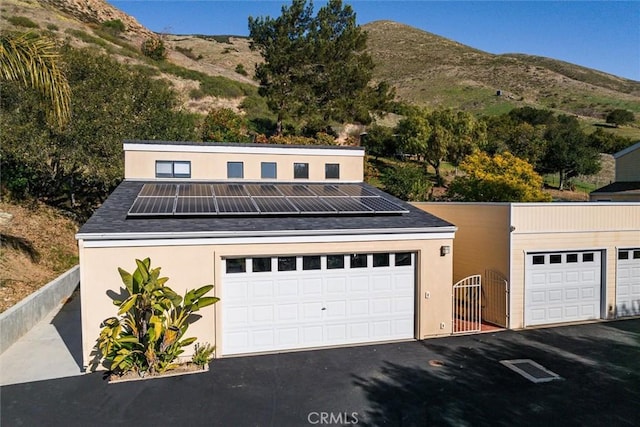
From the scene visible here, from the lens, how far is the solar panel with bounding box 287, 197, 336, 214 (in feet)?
39.3

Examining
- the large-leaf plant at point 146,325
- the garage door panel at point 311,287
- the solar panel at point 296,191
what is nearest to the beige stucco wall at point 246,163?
the solar panel at point 296,191

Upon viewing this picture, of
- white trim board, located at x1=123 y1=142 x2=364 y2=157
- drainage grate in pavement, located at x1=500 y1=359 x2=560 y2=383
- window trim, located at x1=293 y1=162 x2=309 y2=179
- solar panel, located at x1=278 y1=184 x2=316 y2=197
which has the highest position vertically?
white trim board, located at x1=123 y1=142 x2=364 y2=157

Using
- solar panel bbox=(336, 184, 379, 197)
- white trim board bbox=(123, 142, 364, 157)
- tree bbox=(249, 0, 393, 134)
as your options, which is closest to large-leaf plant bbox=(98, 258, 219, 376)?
solar panel bbox=(336, 184, 379, 197)

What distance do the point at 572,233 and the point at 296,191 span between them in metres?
8.66

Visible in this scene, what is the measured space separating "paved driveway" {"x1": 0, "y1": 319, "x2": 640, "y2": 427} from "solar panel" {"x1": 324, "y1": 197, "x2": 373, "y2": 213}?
3.77m

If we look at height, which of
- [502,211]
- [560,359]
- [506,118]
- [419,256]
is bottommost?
[560,359]

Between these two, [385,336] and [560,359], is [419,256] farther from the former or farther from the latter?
[560,359]

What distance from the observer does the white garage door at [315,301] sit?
10.5 metres

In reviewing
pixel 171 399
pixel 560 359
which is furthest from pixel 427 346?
pixel 171 399

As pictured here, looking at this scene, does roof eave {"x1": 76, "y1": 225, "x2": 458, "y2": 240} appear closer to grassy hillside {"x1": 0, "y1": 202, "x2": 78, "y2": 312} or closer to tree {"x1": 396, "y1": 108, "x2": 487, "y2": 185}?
grassy hillside {"x1": 0, "y1": 202, "x2": 78, "y2": 312}

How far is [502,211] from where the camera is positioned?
12.7 m

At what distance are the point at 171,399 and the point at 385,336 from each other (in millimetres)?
5640

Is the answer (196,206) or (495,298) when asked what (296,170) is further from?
(495,298)

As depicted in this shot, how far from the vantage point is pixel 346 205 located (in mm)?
12820
